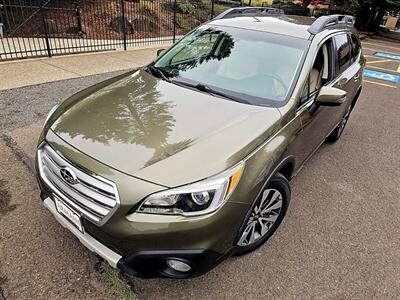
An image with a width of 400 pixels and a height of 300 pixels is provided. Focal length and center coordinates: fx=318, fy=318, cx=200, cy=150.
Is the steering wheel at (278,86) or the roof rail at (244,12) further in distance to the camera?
the roof rail at (244,12)

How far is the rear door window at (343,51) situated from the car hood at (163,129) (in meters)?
1.65

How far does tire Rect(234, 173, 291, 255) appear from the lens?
238cm

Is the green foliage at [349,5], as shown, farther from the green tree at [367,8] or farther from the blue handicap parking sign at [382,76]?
the blue handicap parking sign at [382,76]

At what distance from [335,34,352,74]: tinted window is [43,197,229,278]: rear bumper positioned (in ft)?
9.06

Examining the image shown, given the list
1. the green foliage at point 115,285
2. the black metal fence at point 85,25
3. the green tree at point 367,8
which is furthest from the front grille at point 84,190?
the green tree at point 367,8

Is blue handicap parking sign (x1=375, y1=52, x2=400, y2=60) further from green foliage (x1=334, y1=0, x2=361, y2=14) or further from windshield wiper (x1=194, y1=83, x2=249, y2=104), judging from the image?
windshield wiper (x1=194, y1=83, x2=249, y2=104)

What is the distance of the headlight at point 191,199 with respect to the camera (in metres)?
1.82

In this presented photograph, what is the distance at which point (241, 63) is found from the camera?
301 centimetres

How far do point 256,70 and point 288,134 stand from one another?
29.3 inches

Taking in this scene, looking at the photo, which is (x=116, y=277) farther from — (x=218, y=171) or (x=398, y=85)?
(x=398, y=85)

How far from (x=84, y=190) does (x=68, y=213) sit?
249 millimetres

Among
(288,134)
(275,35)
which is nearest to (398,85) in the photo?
(275,35)

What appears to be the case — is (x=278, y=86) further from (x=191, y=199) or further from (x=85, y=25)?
(x=85, y=25)

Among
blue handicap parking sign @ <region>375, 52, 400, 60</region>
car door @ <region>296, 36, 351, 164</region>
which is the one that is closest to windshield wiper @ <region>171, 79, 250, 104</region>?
car door @ <region>296, 36, 351, 164</region>
